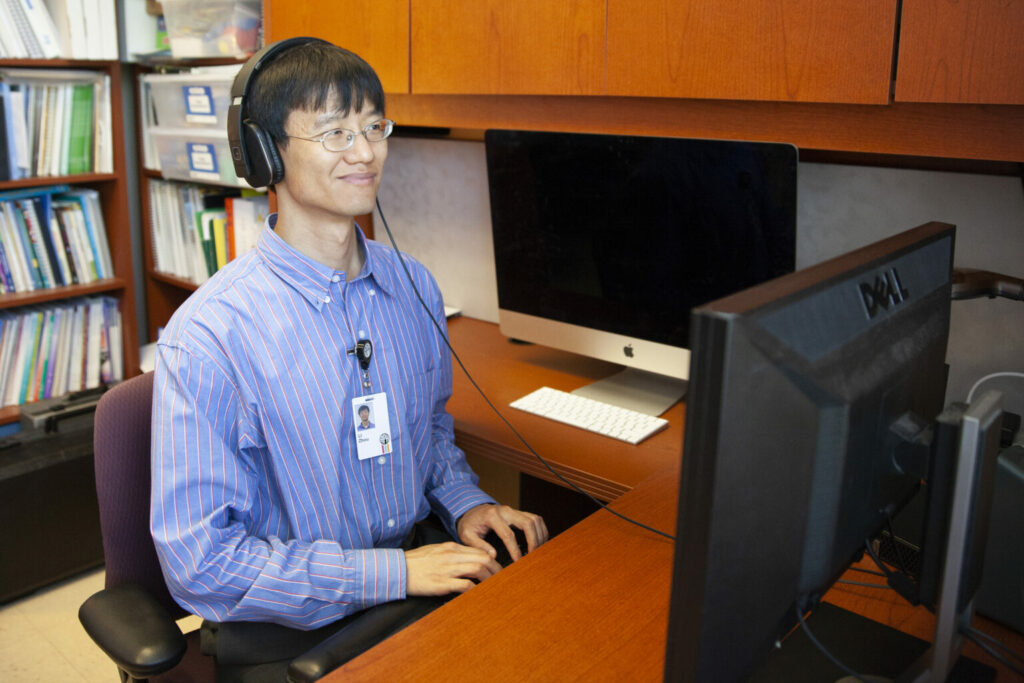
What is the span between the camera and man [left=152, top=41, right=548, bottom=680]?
1173 mm

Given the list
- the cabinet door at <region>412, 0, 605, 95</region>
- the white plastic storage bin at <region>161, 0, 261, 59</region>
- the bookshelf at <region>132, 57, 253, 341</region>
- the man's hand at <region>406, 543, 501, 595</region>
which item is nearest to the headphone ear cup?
the cabinet door at <region>412, 0, 605, 95</region>

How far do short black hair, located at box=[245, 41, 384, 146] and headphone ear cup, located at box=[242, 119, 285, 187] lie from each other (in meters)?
0.02

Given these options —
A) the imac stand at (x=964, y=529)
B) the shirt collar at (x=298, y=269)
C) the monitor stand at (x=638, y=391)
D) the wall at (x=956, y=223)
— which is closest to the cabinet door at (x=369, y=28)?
the shirt collar at (x=298, y=269)

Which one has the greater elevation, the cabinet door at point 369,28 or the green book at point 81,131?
the cabinet door at point 369,28

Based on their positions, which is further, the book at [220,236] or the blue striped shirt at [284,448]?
the book at [220,236]

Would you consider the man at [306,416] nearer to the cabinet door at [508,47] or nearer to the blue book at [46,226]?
the cabinet door at [508,47]

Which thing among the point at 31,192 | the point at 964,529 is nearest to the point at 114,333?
the point at 31,192

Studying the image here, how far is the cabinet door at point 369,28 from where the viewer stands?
1.81 m

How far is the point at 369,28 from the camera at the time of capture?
6.12 feet

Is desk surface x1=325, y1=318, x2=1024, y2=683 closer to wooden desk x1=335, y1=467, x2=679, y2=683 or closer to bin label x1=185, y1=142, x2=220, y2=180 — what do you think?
wooden desk x1=335, y1=467, x2=679, y2=683

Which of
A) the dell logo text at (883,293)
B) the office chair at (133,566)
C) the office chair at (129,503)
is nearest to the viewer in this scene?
the dell logo text at (883,293)

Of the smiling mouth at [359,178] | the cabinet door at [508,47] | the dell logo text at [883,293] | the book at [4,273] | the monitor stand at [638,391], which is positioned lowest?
the monitor stand at [638,391]

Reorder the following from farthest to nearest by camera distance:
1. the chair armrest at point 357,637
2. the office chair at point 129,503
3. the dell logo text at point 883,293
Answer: the office chair at point 129,503 < the chair armrest at point 357,637 < the dell logo text at point 883,293

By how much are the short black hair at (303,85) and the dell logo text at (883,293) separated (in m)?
0.89
